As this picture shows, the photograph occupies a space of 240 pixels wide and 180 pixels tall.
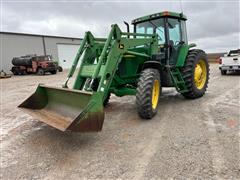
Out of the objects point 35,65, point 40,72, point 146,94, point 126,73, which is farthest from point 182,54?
point 35,65

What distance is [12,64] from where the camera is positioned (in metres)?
24.8

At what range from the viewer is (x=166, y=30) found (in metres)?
6.46

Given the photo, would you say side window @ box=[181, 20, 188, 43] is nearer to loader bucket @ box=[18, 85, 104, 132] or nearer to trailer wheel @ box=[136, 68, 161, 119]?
trailer wheel @ box=[136, 68, 161, 119]

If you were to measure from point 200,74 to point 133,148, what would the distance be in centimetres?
447

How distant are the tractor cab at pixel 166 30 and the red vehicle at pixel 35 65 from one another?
16.3m

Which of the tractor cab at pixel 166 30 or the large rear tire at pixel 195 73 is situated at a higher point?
the tractor cab at pixel 166 30

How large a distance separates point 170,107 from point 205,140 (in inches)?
93.2

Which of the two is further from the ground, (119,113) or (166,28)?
(166,28)

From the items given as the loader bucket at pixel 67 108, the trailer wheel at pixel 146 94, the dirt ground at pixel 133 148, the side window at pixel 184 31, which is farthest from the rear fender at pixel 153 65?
the loader bucket at pixel 67 108

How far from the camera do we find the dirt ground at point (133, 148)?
129 inches

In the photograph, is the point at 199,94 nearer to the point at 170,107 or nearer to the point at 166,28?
the point at 170,107

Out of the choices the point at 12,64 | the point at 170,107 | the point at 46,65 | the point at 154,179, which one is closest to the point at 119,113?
the point at 170,107

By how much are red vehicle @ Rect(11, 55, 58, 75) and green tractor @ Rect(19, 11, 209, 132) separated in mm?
16293

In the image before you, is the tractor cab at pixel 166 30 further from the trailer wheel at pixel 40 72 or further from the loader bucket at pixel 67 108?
the trailer wheel at pixel 40 72
